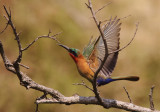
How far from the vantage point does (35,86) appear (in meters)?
3.81

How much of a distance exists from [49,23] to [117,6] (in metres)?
2.25

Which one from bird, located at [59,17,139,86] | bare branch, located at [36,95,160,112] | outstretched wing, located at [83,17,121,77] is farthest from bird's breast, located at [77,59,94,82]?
bare branch, located at [36,95,160,112]

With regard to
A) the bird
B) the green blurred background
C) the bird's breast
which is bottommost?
the bird's breast

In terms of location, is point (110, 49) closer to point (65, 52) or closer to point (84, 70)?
point (84, 70)

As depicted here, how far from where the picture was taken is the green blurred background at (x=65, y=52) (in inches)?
301

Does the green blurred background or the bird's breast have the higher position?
the green blurred background

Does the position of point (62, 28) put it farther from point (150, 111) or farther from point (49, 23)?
point (150, 111)

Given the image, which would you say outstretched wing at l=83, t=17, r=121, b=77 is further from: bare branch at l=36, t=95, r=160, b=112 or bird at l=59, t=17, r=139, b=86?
bare branch at l=36, t=95, r=160, b=112

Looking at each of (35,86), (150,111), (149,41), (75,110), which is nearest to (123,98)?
A: (75,110)

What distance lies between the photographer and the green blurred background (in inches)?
301

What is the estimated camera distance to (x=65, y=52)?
8.15 metres

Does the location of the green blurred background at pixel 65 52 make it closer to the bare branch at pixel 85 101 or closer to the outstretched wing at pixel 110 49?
the outstretched wing at pixel 110 49

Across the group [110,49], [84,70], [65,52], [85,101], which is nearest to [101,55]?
[110,49]

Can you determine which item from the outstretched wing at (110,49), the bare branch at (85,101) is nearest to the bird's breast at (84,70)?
the outstretched wing at (110,49)
